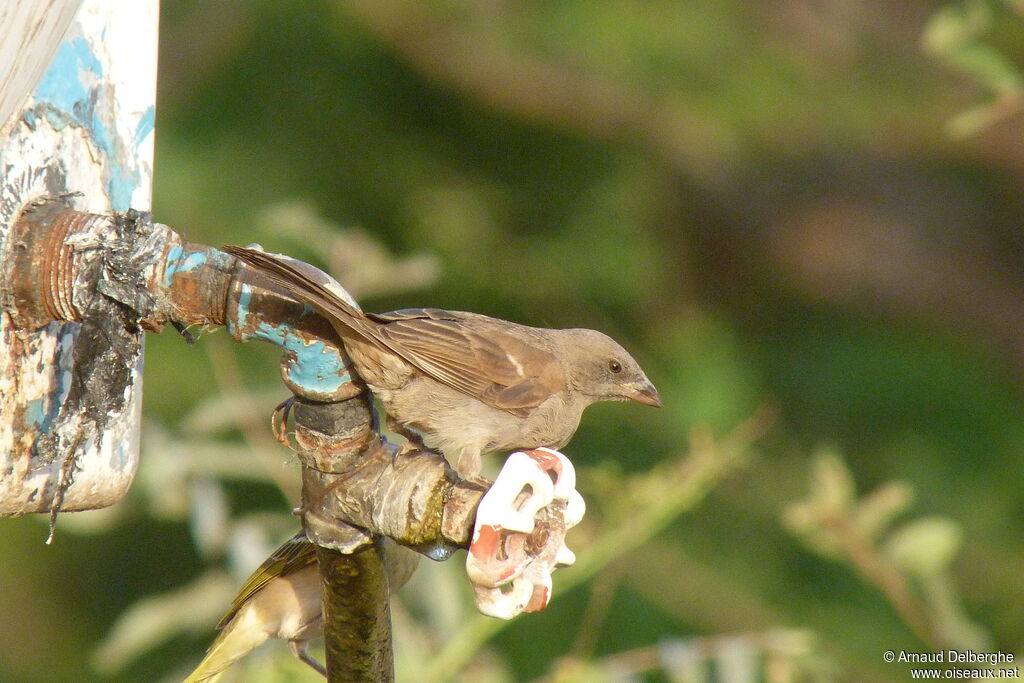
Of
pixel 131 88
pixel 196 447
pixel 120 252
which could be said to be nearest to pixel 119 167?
pixel 131 88

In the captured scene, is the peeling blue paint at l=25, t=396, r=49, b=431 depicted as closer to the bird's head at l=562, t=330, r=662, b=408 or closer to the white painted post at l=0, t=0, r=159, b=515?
the white painted post at l=0, t=0, r=159, b=515

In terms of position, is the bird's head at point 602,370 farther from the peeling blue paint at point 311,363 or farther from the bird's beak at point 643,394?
the peeling blue paint at point 311,363

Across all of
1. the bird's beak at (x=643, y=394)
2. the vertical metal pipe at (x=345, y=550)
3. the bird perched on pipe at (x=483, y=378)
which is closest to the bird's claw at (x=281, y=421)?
the vertical metal pipe at (x=345, y=550)

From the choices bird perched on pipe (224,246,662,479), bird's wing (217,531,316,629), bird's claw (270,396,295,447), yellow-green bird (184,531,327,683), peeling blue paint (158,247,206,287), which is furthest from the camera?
bird perched on pipe (224,246,662,479)

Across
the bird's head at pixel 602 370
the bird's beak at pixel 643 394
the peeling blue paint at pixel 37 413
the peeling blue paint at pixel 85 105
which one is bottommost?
the bird's beak at pixel 643 394

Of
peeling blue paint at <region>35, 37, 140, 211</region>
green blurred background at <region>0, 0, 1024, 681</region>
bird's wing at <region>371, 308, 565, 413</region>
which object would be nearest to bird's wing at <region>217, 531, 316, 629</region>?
bird's wing at <region>371, 308, 565, 413</region>

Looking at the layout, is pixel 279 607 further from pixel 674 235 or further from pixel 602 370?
pixel 674 235

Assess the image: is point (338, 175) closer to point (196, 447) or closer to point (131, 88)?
point (196, 447)
